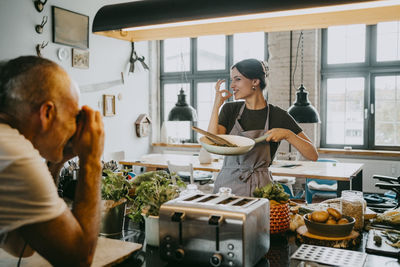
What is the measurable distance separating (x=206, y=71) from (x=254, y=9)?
19.4 ft

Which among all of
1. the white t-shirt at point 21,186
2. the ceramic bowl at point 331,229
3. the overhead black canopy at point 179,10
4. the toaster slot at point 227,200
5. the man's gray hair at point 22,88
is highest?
the overhead black canopy at point 179,10

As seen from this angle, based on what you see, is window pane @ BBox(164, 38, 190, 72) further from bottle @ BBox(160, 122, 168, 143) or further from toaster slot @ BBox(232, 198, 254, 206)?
toaster slot @ BBox(232, 198, 254, 206)

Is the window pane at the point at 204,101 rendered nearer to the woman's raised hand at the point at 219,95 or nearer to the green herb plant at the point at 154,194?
the woman's raised hand at the point at 219,95

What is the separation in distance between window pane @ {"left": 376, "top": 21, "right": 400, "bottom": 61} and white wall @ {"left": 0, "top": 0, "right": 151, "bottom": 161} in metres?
4.40

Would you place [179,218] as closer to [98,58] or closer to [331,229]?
[331,229]

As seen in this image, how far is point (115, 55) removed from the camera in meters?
6.64

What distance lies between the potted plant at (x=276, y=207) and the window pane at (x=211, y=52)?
19.8ft

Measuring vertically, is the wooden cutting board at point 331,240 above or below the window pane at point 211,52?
below

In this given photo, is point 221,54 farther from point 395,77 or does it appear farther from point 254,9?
point 254,9

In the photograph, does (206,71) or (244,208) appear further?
(206,71)

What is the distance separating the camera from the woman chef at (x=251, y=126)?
2377 mm

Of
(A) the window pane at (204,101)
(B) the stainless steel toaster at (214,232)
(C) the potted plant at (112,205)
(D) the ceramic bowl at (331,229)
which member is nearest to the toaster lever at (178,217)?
(B) the stainless steel toaster at (214,232)

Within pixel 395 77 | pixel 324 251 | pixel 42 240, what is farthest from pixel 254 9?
pixel 395 77

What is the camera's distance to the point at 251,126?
2.50 meters
